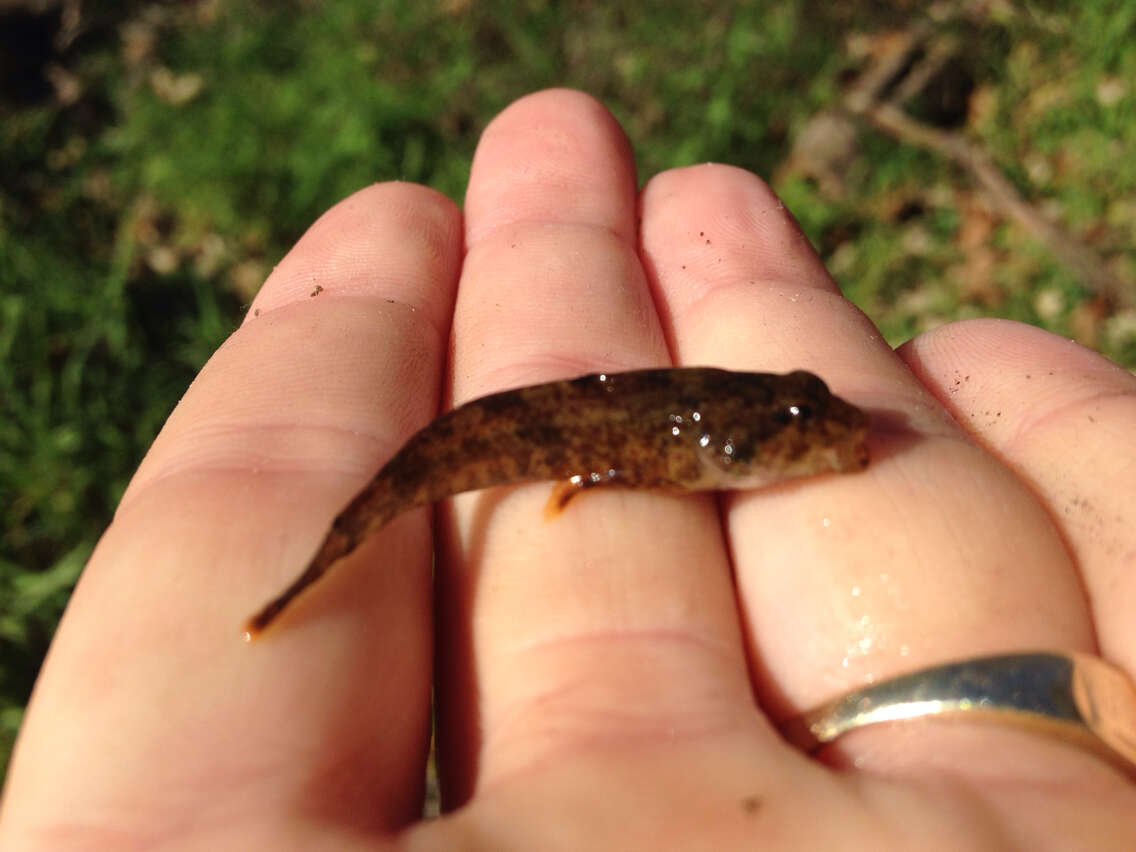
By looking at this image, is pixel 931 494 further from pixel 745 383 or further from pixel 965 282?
pixel 965 282

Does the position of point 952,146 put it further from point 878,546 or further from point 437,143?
point 878,546

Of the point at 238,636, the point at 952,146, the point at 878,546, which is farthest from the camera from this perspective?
the point at 952,146

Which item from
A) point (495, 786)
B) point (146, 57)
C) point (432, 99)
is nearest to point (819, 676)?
point (495, 786)

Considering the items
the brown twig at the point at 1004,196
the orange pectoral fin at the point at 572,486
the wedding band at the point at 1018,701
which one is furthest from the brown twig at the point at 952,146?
the orange pectoral fin at the point at 572,486

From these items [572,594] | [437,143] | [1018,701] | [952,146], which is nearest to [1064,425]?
[1018,701]

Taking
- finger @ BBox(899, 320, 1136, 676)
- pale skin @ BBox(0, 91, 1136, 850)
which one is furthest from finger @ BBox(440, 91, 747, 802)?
finger @ BBox(899, 320, 1136, 676)

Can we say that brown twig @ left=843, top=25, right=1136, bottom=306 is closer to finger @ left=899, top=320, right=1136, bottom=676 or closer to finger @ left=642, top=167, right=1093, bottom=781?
finger @ left=899, top=320, right=1136, bottom=676

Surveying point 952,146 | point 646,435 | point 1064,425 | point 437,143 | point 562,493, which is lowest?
point 437,143

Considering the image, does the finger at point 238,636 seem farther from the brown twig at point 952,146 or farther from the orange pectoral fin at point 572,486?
the brown twig at point 952,146
